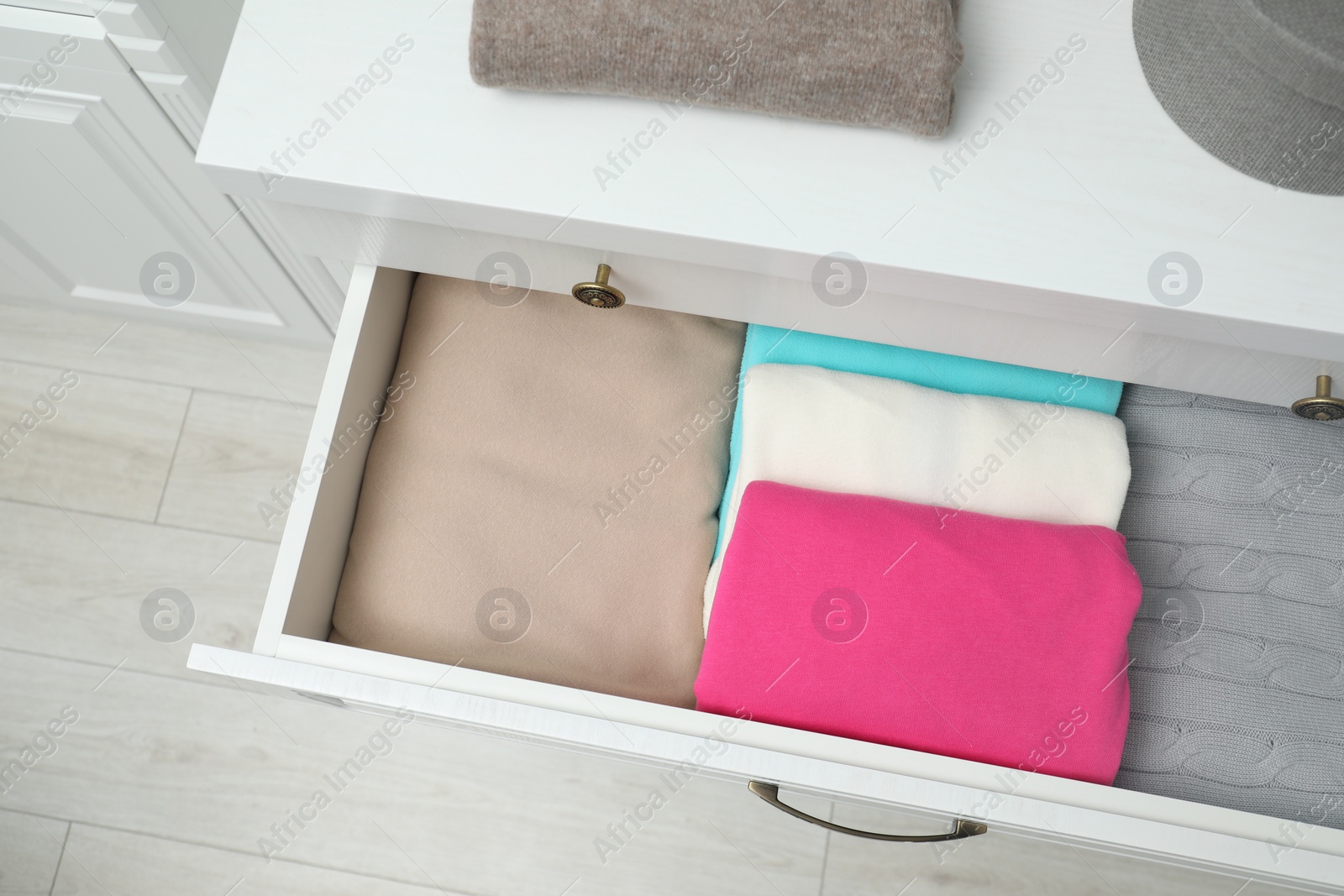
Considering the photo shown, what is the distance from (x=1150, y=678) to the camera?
2.29 feet

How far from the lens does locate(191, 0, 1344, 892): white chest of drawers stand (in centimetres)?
56

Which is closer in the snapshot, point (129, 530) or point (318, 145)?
point (318, 145)

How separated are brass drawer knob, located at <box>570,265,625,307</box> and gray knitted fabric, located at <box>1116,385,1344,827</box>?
460 millimetres

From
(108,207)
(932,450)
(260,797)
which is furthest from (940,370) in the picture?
(260,797)

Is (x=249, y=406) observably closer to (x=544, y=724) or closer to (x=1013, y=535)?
(x=544, y=724)

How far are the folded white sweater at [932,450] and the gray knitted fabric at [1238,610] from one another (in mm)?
65

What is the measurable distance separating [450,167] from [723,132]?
0.18 meters

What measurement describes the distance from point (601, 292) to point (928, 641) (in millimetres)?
342

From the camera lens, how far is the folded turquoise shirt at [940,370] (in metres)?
0.75

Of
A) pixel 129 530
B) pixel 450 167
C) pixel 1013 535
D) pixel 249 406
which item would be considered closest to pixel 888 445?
pixel 1013 535

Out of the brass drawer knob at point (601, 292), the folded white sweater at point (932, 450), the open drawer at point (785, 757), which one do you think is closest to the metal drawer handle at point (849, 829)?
the open drawer at point (785, 757)

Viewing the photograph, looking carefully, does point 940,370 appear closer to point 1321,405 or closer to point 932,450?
point 932,450

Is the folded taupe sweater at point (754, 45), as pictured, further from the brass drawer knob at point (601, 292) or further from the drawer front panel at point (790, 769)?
the drawer front panel at point (790, 769)

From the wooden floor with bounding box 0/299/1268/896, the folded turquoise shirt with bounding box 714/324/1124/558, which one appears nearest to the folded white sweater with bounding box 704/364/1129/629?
the folded turquoise shirt with bounding box 714/324/1124/558
